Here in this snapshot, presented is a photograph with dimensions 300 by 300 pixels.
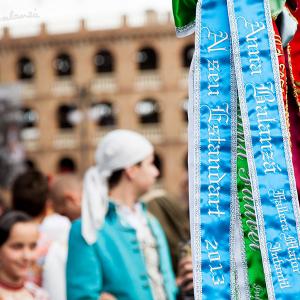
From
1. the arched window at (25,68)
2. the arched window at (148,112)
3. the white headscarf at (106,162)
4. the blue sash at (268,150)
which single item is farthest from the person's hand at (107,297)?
the arched window at (25,68)

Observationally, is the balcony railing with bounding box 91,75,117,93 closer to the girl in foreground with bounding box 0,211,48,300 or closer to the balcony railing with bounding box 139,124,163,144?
the balcony railing with bounding box 139,124,163,144

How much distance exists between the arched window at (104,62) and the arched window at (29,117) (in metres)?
3.19

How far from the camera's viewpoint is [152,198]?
5.50 metres

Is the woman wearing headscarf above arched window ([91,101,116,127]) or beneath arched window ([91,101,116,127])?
beneath

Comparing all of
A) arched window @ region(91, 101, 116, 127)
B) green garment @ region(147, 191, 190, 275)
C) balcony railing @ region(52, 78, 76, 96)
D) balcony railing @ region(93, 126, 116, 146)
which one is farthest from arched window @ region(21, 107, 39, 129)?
green garment @ region(147, 191, 190, 275)

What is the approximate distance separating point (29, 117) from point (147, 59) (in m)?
5.49

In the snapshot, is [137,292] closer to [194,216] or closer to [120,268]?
[120,268]

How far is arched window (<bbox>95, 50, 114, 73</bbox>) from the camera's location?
39.1 meters

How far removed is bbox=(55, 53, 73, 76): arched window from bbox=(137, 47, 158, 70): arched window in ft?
9.44

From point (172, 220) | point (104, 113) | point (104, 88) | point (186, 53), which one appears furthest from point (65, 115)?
point (172, 220)

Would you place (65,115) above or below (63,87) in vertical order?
below

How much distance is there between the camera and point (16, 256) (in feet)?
14.7

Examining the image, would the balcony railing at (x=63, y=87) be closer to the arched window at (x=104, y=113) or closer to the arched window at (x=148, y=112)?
the arched window at (x=104, y=113)

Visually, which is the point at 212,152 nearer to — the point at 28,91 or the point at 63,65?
the point at 28,91
